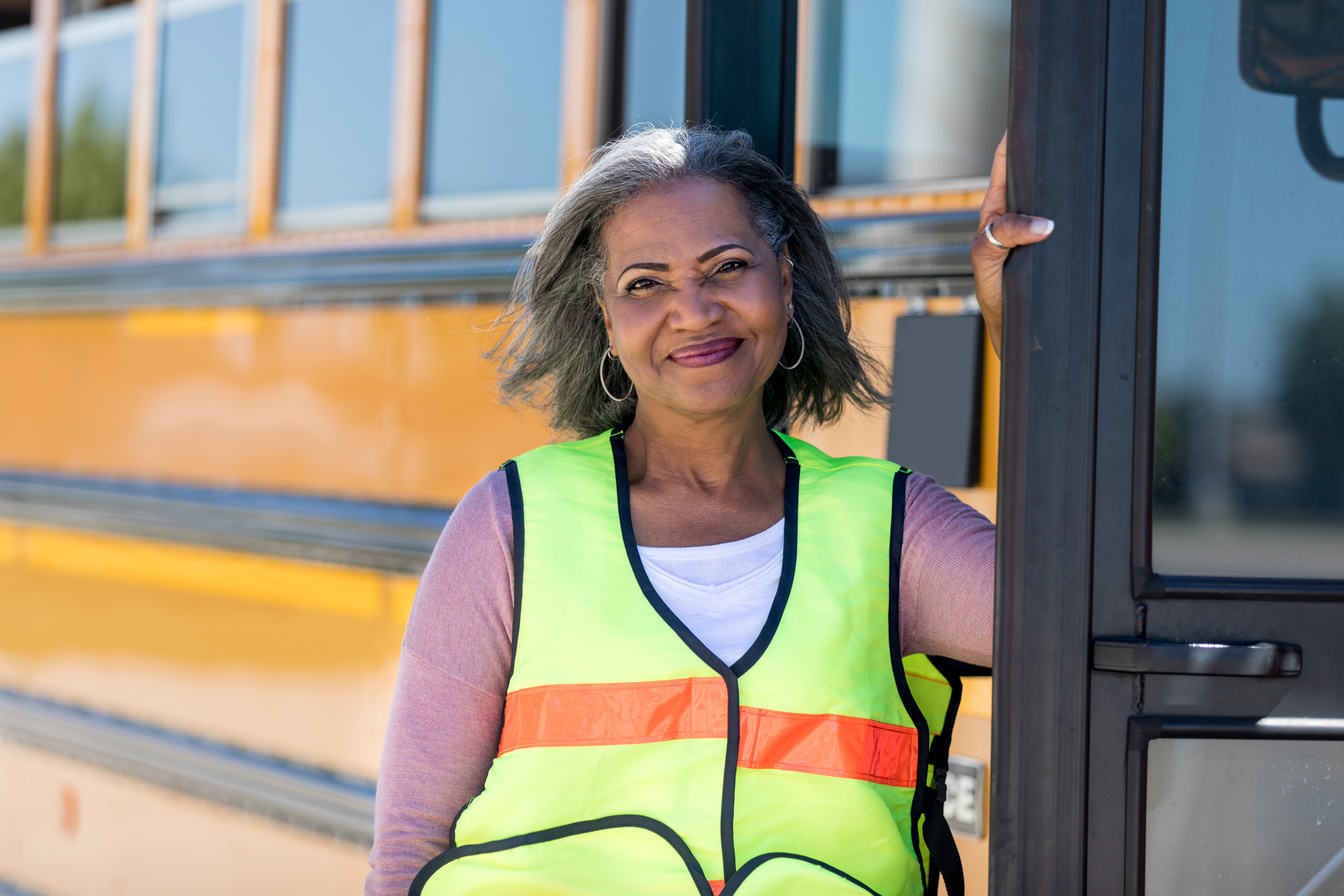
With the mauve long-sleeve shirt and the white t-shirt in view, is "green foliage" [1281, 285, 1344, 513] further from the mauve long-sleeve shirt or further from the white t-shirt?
the white t-shirt

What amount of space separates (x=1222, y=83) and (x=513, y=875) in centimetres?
75

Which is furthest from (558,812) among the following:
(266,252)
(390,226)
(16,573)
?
(16,573)

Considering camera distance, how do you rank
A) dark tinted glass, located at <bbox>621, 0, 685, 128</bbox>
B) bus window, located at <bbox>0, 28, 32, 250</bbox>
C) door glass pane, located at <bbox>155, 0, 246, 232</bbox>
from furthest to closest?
1. bus window, located at <bbox>0, 28, 32, 250</bbox>
2. door glass pane, located at <bbox>155, 0, 246, 232</bbox>
3. dark tinted glass, located at <bbox>621, 0, 685, 128</bbox>

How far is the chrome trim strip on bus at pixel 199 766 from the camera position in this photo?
6.27ft

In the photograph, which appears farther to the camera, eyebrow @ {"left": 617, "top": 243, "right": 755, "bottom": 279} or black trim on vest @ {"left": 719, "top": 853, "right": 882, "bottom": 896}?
eyebrow @ {"left": 617, "top": 243, "right": 755, "bottom": 279}

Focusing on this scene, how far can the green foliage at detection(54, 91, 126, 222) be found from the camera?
2434 mm

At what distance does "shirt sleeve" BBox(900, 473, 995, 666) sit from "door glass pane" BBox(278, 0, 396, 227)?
44.1 inches

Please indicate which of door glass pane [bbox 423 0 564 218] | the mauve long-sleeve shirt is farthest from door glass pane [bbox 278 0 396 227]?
the mauve long-sleeve shirt

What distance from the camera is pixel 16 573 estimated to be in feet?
8.42

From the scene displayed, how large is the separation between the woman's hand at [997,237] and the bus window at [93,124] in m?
1.89

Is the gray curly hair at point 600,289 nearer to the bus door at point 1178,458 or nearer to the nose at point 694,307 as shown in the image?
the nose at point 694,307

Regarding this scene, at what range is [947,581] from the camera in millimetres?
1090

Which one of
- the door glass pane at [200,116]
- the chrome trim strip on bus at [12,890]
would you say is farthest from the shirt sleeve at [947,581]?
the chrome trim strip on bus at [12,890]

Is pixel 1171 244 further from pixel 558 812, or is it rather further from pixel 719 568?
pixel 558 812
